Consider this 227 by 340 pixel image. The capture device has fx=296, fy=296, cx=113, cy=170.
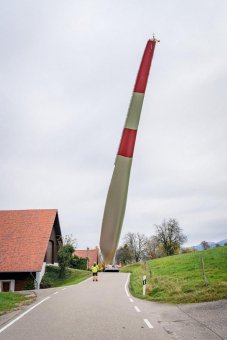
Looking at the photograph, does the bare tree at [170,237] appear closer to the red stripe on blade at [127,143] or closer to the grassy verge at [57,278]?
the grassy verge at [57,278]

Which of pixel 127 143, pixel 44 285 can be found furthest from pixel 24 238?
pixel 127 143

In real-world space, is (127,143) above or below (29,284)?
above

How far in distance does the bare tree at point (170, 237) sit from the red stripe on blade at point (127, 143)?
79.7m

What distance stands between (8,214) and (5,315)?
1066 inches

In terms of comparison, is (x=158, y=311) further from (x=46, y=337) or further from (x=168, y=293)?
(x=46, y=337)

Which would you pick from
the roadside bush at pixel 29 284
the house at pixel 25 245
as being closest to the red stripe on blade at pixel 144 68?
the house at pixel 25 245

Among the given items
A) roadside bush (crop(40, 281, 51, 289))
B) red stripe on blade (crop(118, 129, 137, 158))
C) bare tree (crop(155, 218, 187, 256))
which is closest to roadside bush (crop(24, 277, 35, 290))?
roadside bush (crop(40, 281, 51, 289))

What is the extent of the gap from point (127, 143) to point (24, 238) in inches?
1350

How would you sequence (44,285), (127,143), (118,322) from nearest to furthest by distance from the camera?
1. (127,143)
2. (118,322)
3. (44,285)

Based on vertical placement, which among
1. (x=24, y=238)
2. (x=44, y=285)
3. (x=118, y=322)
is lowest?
(x=44, y=285)

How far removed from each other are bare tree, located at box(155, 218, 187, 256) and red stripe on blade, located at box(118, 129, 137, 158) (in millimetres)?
79680

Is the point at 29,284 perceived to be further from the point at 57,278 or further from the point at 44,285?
the point at 57,278

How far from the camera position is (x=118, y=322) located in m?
9.85

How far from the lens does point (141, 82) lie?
1.76 m
